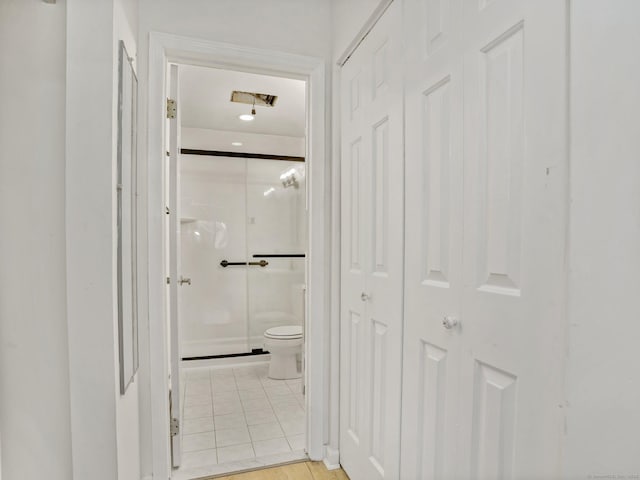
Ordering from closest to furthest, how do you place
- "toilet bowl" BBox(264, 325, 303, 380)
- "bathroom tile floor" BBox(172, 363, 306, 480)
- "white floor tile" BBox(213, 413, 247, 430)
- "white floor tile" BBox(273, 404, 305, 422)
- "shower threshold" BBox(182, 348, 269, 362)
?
"bathroom tile floor" BBox(172, 363, 306, 480), "white floor tile" BBox(213, 413, 247, 430), "white floor tile" BBox(273, 404, 305, 422), "toilet bowl" BBox(264, 325, 303, 380), "shower threshold" BBox(182, 348, 269, 362)

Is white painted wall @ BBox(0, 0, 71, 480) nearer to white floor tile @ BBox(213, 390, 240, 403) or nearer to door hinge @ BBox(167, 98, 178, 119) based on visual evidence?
door hinge @ BBox(167, 98, 178, 119)

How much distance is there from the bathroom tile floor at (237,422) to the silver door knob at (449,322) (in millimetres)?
1371

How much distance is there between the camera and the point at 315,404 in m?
1.91

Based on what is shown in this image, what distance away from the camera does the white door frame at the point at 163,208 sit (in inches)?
64.0

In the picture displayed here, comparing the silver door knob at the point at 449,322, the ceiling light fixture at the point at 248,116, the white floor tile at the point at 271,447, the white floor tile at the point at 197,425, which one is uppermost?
the ceiling light fixture at the point at 248,116

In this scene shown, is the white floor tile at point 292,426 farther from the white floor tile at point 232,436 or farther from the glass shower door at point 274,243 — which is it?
the glass shower door at point 274,243

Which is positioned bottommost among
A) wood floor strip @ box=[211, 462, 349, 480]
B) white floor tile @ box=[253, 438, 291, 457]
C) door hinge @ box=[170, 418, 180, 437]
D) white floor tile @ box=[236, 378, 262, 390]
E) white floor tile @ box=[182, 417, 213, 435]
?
white floor tile @ box=[236, 378, 262, 390]

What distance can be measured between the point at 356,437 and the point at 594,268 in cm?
140

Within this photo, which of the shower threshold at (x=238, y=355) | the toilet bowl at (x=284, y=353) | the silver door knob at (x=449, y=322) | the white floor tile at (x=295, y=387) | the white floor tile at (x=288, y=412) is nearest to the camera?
the silver door knob at (x=449, y=322)

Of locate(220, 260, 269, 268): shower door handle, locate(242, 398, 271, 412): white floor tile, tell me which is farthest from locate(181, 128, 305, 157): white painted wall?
locate(242, 398, 271, 412): white floor tile

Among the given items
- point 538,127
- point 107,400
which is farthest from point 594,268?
point 107,400

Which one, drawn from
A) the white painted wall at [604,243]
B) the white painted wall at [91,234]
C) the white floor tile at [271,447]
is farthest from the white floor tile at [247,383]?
the white painted wall at [604,243]

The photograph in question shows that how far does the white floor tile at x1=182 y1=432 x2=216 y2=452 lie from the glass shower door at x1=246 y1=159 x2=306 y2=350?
1667mm

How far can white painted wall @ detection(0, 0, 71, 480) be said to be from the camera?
108 centimetres
